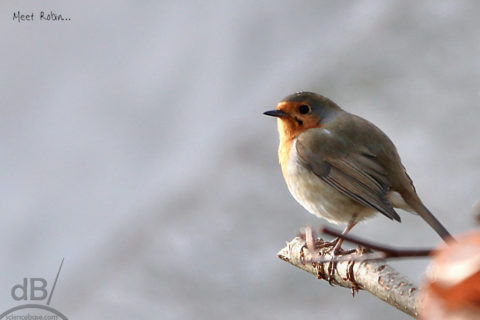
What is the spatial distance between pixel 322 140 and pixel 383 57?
2.04 m

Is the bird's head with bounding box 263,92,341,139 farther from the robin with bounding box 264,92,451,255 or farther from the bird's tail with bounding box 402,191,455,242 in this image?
the bird's tail with bounding box 402,191,455,242

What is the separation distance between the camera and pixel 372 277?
113 centimetres

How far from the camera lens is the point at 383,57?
14.2 ft

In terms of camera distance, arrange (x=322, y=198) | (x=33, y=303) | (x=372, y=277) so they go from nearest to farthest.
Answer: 1. (x=372, y=277)
2. (x=322, y=198)
3. (x=33, y=303)

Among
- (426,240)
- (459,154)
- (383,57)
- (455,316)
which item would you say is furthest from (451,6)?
(455,316)

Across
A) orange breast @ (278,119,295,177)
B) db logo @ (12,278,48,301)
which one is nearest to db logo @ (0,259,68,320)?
db logo @ (12,278,48,301)

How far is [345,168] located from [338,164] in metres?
0.03

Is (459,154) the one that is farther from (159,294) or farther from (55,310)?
(55,310)

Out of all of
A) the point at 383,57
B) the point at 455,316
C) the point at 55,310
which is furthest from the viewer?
the point at 383,57

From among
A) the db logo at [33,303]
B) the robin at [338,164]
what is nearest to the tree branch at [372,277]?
the robin at [338,164]

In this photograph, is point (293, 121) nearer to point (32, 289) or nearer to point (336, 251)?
point (336, 251)

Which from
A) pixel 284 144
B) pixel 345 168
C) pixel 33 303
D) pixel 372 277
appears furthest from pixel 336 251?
pixel 33 303

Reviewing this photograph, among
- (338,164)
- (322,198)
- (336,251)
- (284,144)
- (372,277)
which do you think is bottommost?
(372,277)

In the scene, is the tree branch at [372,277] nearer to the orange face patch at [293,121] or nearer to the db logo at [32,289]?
the orange face patch at [293,121]
